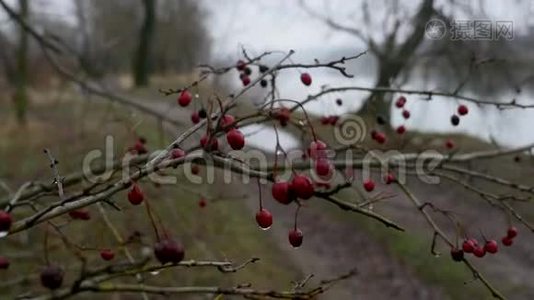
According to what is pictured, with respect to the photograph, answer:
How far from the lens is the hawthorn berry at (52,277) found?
0.82 metres

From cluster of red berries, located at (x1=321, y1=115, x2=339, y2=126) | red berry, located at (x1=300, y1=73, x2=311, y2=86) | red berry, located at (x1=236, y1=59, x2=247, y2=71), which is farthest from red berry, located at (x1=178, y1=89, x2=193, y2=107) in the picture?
cluster of red berries, located at (x1=321, y1=115, x2=339, y2=126)

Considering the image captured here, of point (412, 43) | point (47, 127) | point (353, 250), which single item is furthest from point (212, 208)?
point (47, 127)

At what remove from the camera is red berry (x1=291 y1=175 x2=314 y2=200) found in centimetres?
89

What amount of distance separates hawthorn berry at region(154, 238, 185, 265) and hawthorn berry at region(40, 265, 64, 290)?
0.49 ft

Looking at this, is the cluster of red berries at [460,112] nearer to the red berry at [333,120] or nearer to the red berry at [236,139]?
the red berry at [333,120]

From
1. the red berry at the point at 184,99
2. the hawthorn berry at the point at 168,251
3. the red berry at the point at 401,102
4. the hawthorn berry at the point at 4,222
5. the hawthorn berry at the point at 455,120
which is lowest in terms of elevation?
the hawthorn berry at the point at 168,251

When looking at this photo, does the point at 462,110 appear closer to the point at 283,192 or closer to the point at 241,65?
the point at 241,65

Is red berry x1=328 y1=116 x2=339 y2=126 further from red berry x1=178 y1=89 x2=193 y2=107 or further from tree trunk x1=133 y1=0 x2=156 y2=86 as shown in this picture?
tree trunk x1=133 y1=0 x2=156 y2=86

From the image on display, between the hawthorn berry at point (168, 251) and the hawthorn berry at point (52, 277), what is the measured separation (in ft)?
0.49

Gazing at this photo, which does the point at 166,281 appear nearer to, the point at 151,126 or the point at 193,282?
the point at 193,282

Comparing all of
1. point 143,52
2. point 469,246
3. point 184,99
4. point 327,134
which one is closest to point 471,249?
point 469,246

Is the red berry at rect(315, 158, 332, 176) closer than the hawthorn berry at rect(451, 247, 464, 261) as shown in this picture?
Yes

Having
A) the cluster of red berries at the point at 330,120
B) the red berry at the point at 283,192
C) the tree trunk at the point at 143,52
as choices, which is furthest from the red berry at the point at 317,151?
the tree trunk at the point at 143,52

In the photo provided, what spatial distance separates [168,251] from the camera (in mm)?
806
